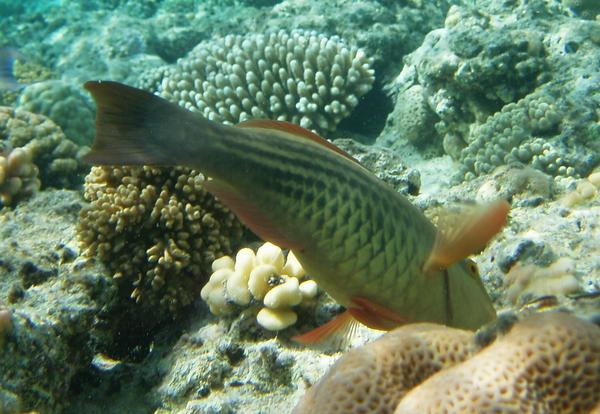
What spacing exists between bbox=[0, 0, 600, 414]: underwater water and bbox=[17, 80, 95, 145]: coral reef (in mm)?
→ 41

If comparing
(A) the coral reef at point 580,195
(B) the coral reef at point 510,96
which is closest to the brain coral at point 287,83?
(B) the coral reef at point 510,96

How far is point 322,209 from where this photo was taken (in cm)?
203

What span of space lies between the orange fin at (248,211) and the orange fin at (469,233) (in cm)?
63

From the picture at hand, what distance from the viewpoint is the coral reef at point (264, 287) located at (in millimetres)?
3104

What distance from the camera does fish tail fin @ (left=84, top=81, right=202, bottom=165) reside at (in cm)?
176

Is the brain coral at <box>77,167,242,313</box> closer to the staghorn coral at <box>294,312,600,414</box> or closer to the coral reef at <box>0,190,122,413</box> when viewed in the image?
the coral reef at <box>0,190,122,413</box>

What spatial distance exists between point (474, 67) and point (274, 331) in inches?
181

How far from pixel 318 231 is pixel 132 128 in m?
0.83

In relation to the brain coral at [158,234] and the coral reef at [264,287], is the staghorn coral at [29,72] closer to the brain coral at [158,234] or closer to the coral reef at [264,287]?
the brain coral at [158,234]

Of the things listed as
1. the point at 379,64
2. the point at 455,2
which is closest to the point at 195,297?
the point at 379,64

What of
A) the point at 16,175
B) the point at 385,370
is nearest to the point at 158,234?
the point at 16,175

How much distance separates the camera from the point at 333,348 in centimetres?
304

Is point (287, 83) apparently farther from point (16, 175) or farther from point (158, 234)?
point (158, 234)

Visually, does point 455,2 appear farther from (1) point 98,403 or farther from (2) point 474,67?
(1) point 98,403
